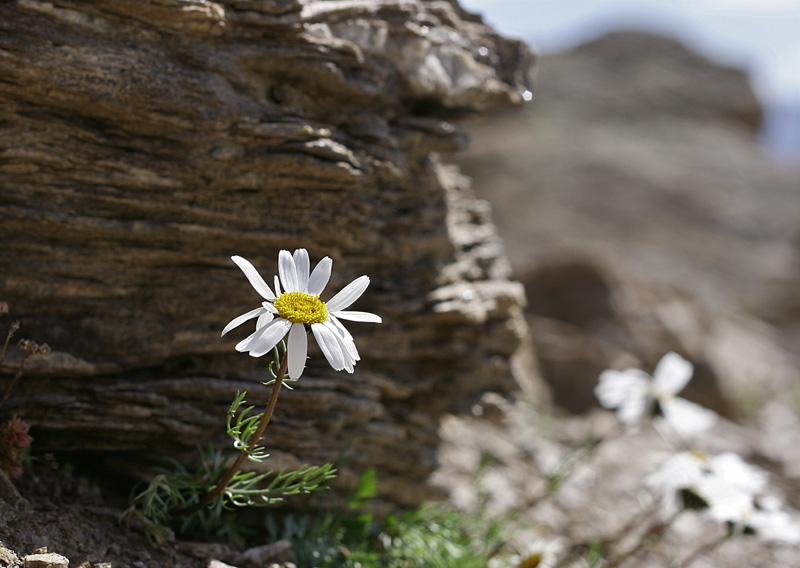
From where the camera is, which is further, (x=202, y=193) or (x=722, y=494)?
(x=722, y=494)

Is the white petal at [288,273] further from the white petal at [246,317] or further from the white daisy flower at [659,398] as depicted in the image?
the white daisy flower at [659,398]

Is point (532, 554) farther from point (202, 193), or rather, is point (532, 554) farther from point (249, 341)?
point (202, 193)

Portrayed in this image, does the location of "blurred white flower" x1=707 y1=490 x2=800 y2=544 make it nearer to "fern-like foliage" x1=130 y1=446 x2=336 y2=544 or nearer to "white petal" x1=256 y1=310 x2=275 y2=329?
"fern-like foliage" x1=130 y1=446 x2=336 y2=544

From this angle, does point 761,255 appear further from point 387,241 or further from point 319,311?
point 319,311

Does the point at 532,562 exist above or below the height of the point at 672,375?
below

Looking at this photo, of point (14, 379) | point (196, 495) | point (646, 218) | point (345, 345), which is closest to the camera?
point (345, 345)

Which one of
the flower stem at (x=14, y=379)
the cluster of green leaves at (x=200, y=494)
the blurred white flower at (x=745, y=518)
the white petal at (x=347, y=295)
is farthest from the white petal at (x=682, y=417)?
the flower stem at (x=14, y=379)

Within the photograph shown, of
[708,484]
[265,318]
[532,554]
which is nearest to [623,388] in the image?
[708,484]

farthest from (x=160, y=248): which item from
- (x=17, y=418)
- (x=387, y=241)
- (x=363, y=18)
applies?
(x=363, y=18)
